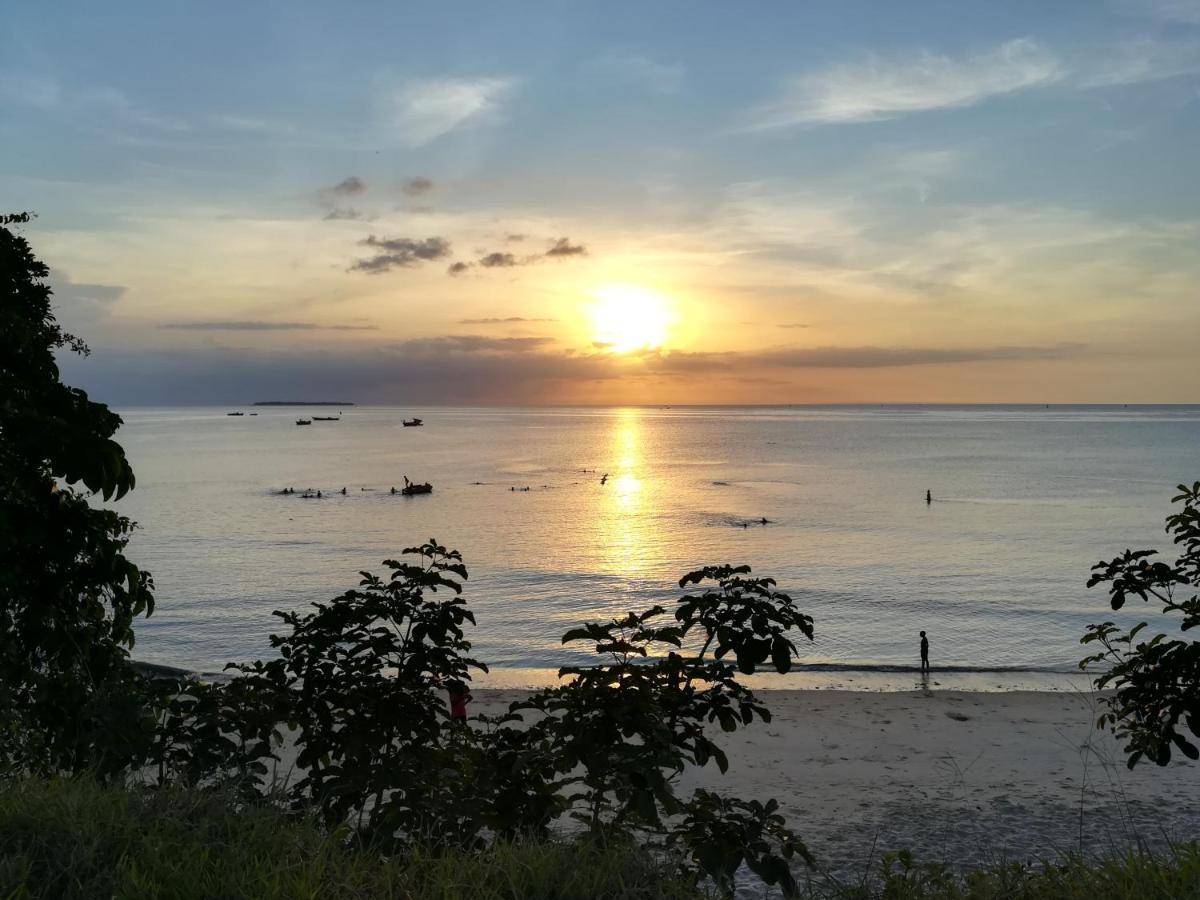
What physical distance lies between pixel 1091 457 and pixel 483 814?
492 feet

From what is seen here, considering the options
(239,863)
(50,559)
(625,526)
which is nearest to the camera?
(239,863)

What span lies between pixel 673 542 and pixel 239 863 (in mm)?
53031

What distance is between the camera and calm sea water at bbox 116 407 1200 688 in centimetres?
3225

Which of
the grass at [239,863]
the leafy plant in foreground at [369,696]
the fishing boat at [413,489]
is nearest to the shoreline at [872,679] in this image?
the leafy plant in foreground at [369,696]

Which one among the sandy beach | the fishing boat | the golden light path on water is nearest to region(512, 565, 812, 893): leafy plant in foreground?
the sandy beach

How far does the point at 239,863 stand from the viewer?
174 inches

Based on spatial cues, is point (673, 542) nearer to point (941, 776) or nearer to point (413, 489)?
point (413, 489)

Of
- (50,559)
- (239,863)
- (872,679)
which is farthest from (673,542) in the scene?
(239,863)

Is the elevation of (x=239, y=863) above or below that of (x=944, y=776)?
above

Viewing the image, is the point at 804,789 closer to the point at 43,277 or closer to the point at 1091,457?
the point at 43,277

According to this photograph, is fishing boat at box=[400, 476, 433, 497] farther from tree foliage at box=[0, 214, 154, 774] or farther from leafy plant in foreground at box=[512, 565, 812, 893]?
leafy plant in foreground at box=[512, 565, 812, 893]

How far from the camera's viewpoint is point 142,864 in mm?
4395

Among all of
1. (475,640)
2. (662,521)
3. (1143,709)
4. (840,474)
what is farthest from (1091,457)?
(1143,709)

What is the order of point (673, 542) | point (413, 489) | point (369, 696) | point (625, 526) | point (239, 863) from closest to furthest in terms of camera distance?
1. point (239, 863)
2. point (369, 696)
3. point (673, 542)
4. point (625, 526)
5. point (413, 489)
